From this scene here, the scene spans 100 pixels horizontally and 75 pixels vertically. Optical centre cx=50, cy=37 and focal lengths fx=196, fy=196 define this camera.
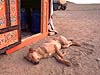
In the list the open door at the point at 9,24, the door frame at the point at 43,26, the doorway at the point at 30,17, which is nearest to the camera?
the open door at the point at 9,24

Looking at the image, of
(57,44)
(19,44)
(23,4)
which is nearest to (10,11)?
(19,44)

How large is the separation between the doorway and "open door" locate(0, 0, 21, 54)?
4.27ft

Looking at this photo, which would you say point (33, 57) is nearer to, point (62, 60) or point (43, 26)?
point (62, 60)

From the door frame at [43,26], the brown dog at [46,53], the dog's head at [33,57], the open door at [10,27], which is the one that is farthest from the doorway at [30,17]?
the dog's head at [33,57]

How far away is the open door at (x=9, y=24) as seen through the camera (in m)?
3.67

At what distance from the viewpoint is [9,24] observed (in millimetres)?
3836

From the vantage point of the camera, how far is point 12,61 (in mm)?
3811

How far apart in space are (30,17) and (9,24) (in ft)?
6.83

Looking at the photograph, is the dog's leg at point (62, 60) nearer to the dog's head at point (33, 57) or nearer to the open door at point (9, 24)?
the dog's head at point (33, 57)

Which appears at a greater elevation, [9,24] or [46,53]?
[9,24]

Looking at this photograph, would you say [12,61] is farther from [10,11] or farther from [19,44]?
[10,11]

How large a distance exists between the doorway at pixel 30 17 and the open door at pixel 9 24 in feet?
4.27

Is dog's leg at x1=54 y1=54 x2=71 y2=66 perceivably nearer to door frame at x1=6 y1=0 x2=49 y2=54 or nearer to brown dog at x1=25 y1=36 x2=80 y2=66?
brown dog at x1=25 y1=36 x2=80 y2=66

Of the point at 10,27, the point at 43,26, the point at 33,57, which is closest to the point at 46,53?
the point at 33,57
